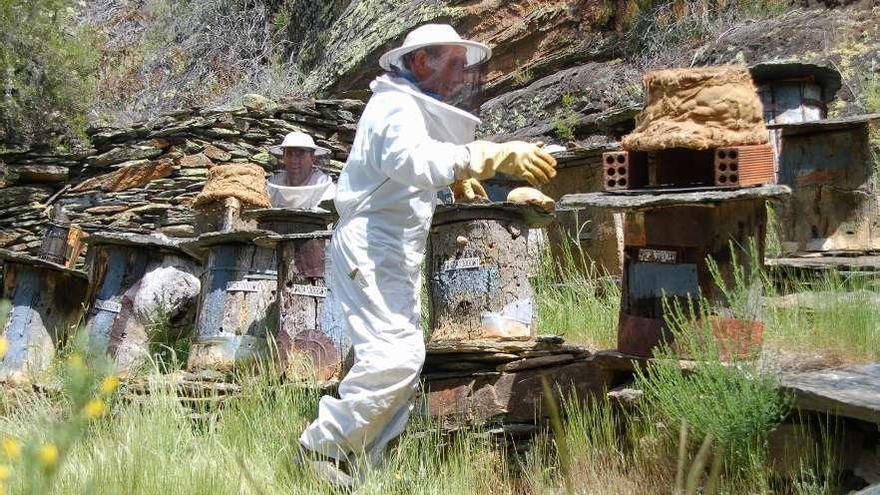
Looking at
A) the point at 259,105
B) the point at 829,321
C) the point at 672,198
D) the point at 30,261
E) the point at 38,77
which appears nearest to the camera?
the point at 672,198

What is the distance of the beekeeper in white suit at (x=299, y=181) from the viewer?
8.73 m

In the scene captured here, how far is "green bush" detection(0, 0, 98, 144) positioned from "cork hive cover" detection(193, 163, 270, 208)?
5286 mm

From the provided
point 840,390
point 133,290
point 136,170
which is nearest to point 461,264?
point 840,390

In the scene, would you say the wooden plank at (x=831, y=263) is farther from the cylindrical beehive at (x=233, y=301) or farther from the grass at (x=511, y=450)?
the cylindrical beehive at (x=233, y=301)

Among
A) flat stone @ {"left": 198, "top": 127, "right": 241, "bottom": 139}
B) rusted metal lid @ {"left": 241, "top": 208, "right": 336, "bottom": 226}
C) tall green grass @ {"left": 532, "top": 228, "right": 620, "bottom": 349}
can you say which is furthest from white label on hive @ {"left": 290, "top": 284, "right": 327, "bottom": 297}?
flat stone @ {"left": 198, "top": 127, "right": 241, "bottom": 139}

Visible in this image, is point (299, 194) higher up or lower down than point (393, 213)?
higher up

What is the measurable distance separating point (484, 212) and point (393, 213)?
A: 114 centimetres

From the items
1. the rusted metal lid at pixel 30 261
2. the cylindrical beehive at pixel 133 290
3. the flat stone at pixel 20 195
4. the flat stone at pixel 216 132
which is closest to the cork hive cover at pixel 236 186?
the cylindrical beehive at pixel 133 290

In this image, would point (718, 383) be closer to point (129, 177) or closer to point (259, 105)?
point (129, 177)

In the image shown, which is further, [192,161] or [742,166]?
[192,161]

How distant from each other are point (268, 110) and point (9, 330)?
503 centimetres

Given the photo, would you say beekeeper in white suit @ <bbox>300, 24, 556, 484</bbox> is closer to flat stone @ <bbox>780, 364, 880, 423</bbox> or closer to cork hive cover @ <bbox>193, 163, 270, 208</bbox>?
flat stone @ <bbox>780, 364, 880, 423</bbox>

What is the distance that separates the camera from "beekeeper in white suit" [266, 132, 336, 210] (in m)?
8.73

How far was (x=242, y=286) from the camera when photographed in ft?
20.7
